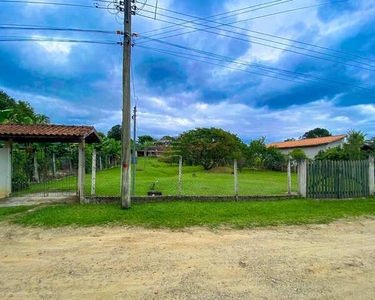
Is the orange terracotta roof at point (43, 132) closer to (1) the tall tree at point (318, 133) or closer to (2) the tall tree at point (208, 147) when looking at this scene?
(2) the tall tree at point (208, 147)

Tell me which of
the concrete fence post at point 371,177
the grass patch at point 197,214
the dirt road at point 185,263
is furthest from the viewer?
the concrete fence post at point 371,177

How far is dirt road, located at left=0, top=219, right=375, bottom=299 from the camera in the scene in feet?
11.8

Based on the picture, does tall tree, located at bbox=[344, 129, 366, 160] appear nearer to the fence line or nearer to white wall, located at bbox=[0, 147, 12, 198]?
the fence line

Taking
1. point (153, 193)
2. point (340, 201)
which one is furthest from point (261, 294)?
point (340, 201)

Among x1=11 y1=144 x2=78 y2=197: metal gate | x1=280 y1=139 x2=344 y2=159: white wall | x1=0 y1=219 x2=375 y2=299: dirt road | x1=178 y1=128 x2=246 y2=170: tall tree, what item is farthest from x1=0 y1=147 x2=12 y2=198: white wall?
x1=280 y1=139 x2=344 y2=159: white wall

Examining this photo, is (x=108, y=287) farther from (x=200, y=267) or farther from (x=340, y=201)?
(x=340, y=201)

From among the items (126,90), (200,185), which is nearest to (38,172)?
(200,185)

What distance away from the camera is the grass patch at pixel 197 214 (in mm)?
7129

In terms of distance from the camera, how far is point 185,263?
455 cm

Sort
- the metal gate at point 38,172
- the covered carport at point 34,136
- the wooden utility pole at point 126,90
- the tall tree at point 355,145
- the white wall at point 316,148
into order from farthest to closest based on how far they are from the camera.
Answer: the white wall at point 316,148 < the tall tree at point 355,145 < the metal gate at point 38,172 < the covered carport at point 34,136 < the wooden utility pole at point 126,90

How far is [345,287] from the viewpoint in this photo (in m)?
3.75

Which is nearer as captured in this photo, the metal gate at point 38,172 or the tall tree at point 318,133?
the metal gate at point 38,172

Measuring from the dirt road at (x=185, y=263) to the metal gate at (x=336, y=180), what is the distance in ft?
14.9

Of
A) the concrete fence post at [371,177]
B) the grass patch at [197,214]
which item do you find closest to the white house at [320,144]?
the concrete fence post at [371,177]
